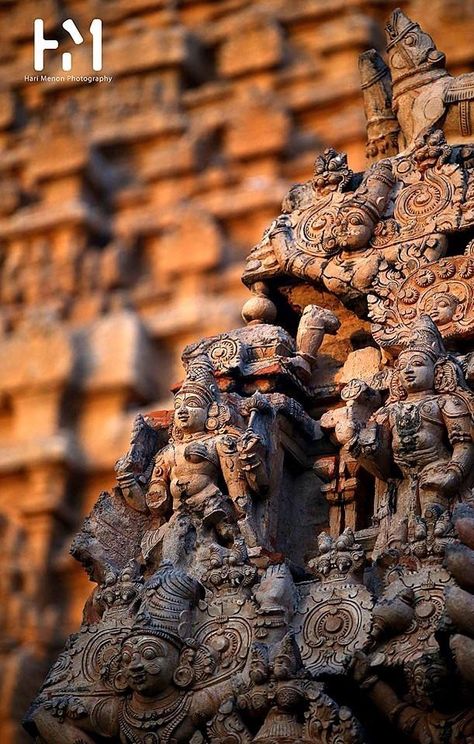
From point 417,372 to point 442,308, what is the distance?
53cm

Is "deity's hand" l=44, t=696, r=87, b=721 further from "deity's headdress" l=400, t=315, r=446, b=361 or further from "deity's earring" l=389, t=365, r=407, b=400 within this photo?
"deity's headdress" l=400, t=315, r=446, b=361

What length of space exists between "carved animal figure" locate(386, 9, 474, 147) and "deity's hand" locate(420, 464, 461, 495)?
7.48 ft

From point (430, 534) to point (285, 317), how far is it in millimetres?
2234

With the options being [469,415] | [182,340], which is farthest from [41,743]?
[182,340]

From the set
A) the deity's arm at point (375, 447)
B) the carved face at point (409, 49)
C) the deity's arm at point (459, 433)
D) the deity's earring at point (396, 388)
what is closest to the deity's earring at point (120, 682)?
the deity's arm at point (375, 447)

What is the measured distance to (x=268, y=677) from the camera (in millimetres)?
6000

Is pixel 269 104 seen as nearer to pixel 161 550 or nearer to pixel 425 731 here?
pixel 161 550

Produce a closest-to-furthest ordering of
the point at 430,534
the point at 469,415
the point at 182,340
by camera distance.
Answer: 1. the point at 430,534
2. the point at 469,415
3. the point at 182,340

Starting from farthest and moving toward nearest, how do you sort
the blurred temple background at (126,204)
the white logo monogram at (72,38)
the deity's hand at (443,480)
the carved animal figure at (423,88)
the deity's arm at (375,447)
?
the white logo monogram at (72,38), the blurred temple background at (126,204), the carved animal figure at (423,88), the deity's arm at (375,447), the deity's hand at (443,480)

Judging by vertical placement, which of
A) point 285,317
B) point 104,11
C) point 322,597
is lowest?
point 322,597

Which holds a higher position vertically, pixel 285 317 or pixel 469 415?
pixel 285 317

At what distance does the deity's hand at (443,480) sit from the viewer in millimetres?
6570

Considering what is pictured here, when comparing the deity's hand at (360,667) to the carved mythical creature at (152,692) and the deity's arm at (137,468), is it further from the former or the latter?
the deity's arm at (137,468)

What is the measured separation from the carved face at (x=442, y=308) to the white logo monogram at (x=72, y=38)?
9.25 metres
